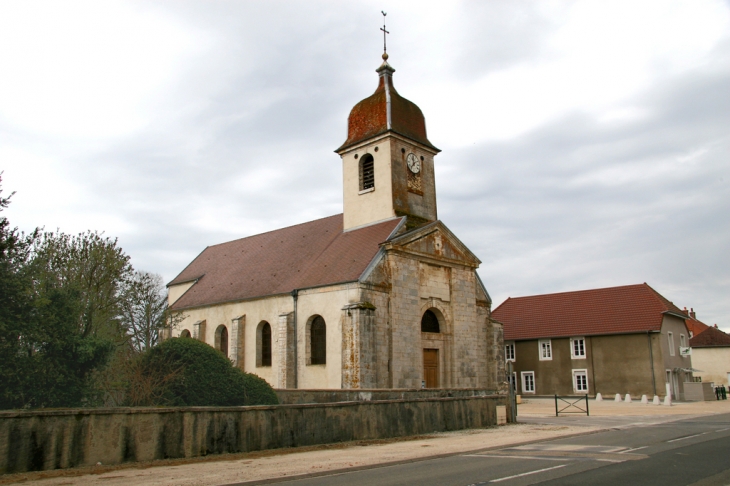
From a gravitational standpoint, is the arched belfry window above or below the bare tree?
above

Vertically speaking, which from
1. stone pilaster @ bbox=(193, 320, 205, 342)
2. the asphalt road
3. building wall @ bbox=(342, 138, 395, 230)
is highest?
building wall @ bbox=(342, 138, 395, 230)

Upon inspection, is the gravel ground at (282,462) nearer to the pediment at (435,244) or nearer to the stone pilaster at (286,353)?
the pediment at (435,244)

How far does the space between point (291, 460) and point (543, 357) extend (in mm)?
32949

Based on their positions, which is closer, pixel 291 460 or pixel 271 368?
pixel 291 460

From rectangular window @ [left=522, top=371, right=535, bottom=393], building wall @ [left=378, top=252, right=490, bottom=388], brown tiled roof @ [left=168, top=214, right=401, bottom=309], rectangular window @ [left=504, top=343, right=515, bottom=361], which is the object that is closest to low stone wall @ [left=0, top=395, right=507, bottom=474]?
building wall @ [left=378, top=252, right=490, bottom=388]

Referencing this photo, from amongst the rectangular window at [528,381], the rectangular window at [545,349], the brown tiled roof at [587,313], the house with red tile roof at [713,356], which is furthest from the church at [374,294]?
the house with red tile roof at [713,356]

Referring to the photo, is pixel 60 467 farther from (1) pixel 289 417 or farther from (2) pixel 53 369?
(2) pixel 53 369

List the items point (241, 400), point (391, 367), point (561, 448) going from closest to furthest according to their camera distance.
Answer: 1. point (561, 448)
2. point (241, 400)
3. point (391, 367)

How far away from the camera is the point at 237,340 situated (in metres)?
30.8

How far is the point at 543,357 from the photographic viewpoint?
138 feet

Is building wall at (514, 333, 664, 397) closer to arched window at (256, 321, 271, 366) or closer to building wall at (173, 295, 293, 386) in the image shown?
arched window at (256, 321, 271, 366)

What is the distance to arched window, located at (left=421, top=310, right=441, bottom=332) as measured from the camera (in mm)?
28344

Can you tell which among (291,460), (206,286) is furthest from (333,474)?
(206,286)

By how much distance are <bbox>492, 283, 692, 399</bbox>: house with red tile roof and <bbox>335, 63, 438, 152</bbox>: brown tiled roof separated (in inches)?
681
